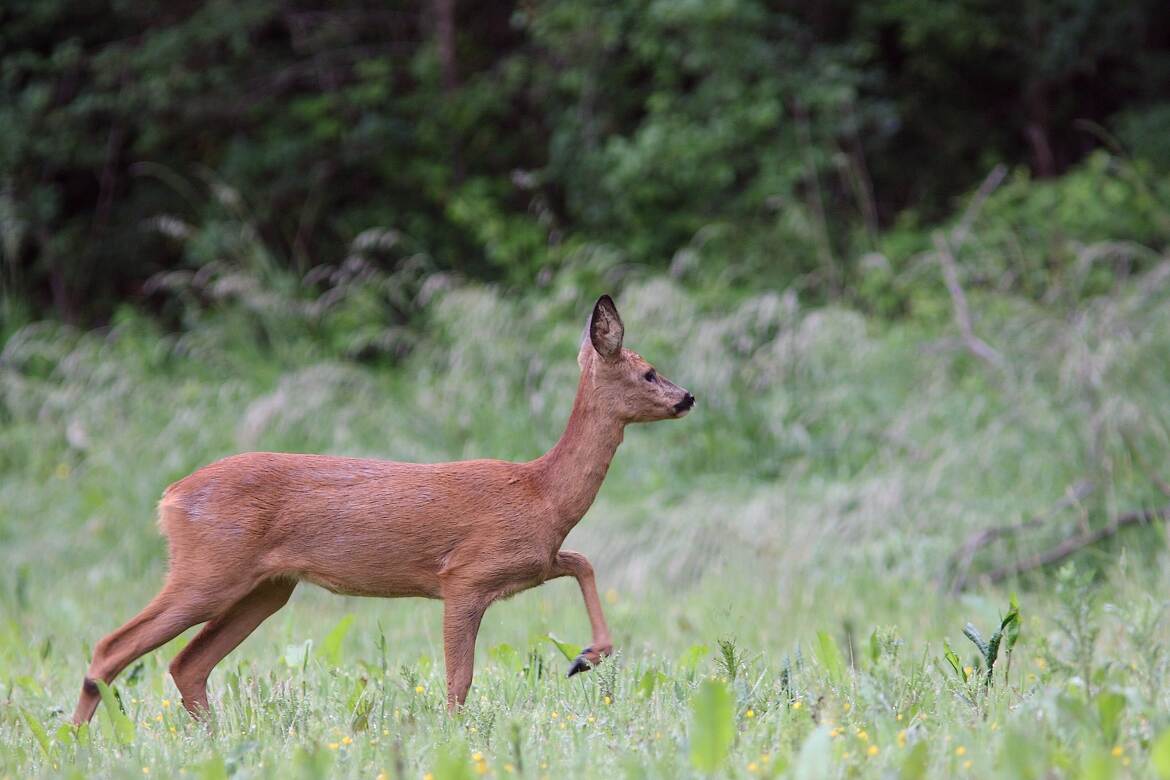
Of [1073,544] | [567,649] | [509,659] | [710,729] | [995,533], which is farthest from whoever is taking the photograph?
[995,533]

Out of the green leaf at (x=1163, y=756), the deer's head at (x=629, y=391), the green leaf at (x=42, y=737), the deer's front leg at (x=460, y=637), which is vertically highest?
the deer's head at (x=629, y=391)

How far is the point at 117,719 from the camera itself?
4.28m

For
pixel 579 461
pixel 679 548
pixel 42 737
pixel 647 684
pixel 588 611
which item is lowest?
pixel 679 548

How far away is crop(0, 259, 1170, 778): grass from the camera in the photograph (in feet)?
12.8

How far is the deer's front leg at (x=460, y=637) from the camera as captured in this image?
4.52 meters

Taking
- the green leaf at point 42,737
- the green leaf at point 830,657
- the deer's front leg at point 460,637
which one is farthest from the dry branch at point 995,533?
the green leaf at point 42,737

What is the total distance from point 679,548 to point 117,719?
4887 mm

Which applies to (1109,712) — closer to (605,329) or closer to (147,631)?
(605,329)

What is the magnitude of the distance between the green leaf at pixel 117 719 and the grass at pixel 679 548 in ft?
0.06

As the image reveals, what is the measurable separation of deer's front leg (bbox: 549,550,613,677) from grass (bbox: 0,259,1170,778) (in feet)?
0.36

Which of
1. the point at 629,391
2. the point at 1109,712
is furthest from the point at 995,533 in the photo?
the point at 1109,712

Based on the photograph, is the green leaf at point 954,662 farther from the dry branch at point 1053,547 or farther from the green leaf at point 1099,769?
the dry branch at point 1053,547

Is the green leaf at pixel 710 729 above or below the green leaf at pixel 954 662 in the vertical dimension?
above

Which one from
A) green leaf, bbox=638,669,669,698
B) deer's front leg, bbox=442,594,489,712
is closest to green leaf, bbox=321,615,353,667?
deer's front leg, bbox=442,594,489,712
